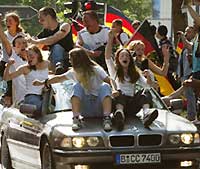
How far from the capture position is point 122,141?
1064cm

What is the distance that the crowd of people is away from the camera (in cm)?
1133

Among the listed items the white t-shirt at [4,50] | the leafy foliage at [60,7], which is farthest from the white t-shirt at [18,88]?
the leafy foliage at [60,7]

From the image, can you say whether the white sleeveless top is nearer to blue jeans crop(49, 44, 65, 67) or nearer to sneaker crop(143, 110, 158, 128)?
blue jeans crop(49, 44, 65, 67)

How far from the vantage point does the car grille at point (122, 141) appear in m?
10.6

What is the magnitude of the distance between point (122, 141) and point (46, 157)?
1070 millimetres

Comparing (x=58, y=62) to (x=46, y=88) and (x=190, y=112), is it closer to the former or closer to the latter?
(x=46, y=88)

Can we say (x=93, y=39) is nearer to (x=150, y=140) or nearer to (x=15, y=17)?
(x=15, y=17)

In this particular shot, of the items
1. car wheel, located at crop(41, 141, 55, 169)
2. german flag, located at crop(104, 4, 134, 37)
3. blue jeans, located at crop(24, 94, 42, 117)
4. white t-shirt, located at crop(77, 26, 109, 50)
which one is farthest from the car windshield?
german flag, located at crop(104, 4, 134, 37)

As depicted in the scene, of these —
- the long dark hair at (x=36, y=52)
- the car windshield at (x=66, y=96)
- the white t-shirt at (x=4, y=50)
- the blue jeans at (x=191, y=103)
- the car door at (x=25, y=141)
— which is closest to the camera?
the car door at (x=25, y=141)

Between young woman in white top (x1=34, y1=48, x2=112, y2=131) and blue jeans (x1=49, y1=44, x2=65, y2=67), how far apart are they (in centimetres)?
242

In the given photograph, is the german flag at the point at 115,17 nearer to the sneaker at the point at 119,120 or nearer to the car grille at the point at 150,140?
the sneaker at the point at 119,120

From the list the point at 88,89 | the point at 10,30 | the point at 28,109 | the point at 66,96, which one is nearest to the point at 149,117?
the point at 88,89

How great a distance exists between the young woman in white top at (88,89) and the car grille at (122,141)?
0.45 metres

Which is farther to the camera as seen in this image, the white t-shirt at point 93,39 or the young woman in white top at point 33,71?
the white t-shirt at point 93,39
